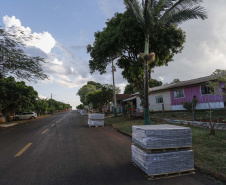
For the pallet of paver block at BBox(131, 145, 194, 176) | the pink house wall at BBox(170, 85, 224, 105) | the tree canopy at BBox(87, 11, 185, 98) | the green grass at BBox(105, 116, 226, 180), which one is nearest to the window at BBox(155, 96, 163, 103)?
the pink house wall at BBox(170, 85, 224, 105)

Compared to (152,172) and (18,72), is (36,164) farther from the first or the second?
(18,72)

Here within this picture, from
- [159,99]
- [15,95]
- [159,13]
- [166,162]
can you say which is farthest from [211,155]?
[15,95]

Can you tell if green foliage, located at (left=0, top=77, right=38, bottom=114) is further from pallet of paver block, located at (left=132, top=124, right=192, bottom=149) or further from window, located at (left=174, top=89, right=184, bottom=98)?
pallet of paver block, located at (left=132, top=124, right=192, bottom=149)

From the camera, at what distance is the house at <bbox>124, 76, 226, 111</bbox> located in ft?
53.3

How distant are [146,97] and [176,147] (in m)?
7.50

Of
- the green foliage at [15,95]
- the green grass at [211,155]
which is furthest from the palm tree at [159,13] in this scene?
the green foliage at [15,95]

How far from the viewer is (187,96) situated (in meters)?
19.1

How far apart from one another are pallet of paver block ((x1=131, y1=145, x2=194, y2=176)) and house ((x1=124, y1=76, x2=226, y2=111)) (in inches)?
458

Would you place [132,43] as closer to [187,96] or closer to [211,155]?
[187,96]

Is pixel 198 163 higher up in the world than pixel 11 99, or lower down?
lower down

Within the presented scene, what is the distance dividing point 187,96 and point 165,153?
1669 cm

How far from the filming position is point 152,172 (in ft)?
13.1

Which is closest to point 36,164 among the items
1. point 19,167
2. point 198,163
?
point 19,167

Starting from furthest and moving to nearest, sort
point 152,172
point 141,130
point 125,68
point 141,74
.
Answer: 1. point 125,68
2. point 141,74
3. point 141,130
4. point 152,172
